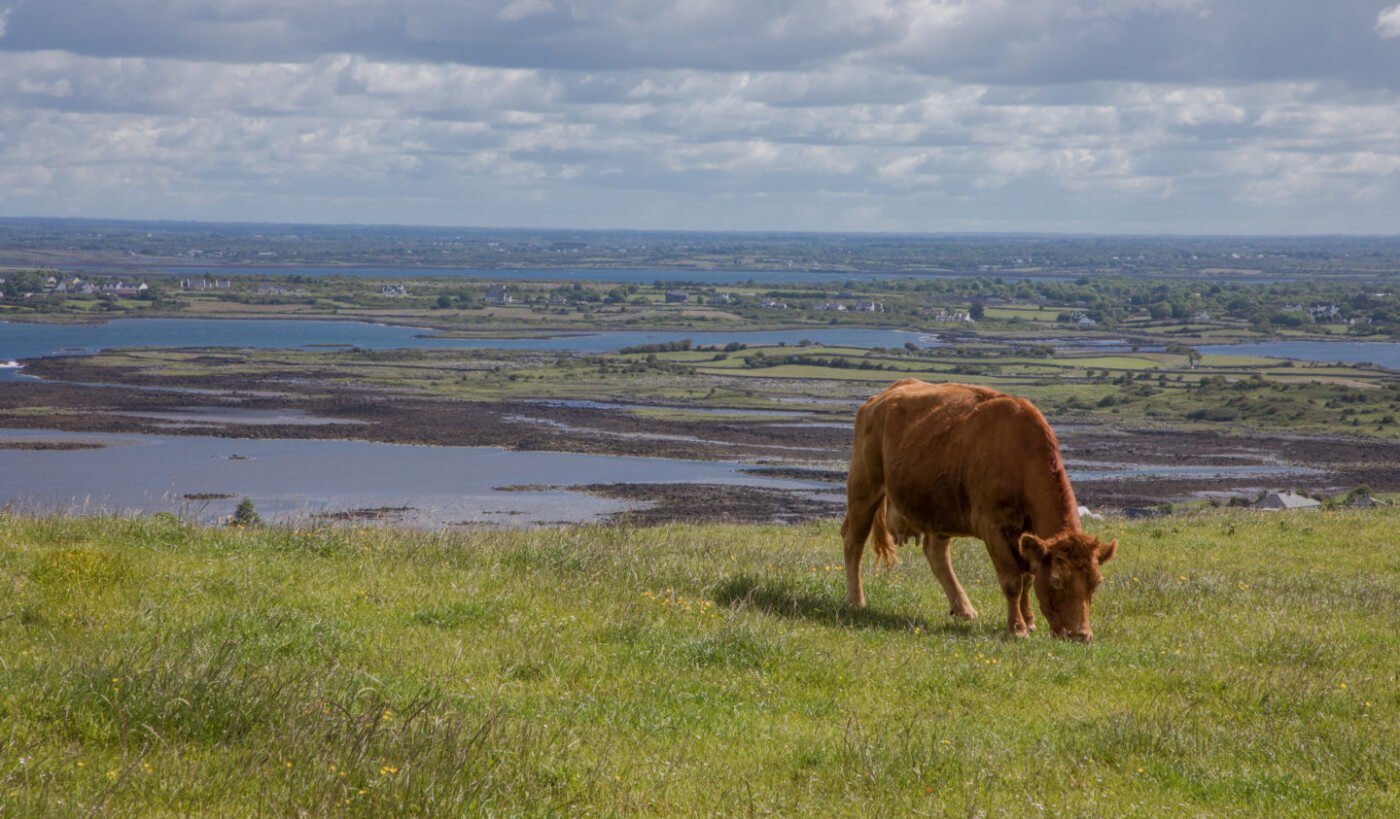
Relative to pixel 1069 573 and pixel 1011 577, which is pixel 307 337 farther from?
pixel 1069 573

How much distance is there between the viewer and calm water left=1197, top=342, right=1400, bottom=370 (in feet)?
452

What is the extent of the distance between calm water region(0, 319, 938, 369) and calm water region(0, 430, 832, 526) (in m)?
50.9

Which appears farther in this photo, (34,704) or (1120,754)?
(1120,754)

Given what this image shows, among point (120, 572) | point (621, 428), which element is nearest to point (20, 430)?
point (621, 428)

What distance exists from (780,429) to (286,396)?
31848 mm

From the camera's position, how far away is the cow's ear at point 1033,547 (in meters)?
11.4

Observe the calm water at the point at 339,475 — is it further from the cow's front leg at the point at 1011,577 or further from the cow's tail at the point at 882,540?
the cow's front leg at the point at 1011,577

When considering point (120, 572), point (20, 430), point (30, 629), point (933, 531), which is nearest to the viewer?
point (30, 629)

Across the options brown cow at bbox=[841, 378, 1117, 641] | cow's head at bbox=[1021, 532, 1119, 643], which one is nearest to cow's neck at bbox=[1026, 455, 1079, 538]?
brown cow at bbox=[841, 378, 1117, 641]

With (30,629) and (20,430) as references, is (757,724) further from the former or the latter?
(20,430)

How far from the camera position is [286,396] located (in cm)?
8581

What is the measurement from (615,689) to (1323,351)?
519ft

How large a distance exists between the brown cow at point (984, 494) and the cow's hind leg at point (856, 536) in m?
0.01

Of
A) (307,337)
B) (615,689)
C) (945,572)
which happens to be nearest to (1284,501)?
(945,572)
